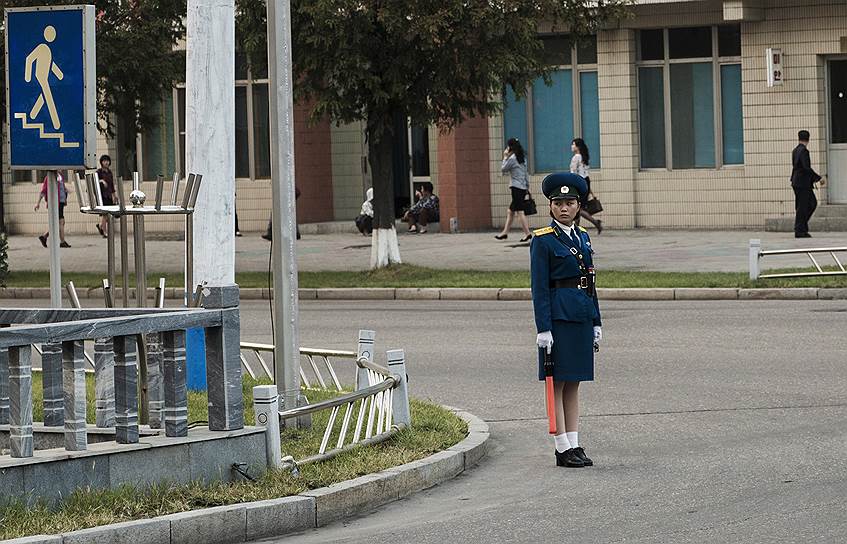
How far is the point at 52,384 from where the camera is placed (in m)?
8.06

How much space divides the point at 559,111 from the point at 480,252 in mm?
6046

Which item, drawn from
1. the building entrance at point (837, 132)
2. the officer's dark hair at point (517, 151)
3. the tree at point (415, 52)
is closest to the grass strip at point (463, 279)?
the tree at point (415, 52)

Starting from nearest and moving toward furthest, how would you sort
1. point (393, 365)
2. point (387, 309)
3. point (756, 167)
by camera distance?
point (393, 365), point (387, 309), point (756, 167)

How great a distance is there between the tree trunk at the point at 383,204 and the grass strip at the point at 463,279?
292 mm

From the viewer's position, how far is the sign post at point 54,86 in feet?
31.3

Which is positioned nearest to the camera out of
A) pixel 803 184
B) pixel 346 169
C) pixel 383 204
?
pixel 383 204

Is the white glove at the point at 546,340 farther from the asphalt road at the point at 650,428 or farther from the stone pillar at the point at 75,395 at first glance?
the stone pillar at the point at 75,395

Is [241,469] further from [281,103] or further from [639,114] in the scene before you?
[639,114]

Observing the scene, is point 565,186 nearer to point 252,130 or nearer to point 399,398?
point 399,398

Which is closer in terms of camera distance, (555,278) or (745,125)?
(555,278)

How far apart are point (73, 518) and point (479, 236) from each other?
Result: 25.2 m

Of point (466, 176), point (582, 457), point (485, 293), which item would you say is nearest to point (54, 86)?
point (582, 457)

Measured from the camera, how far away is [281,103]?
10.6m

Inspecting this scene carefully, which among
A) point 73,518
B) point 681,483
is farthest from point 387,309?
point 73,518
